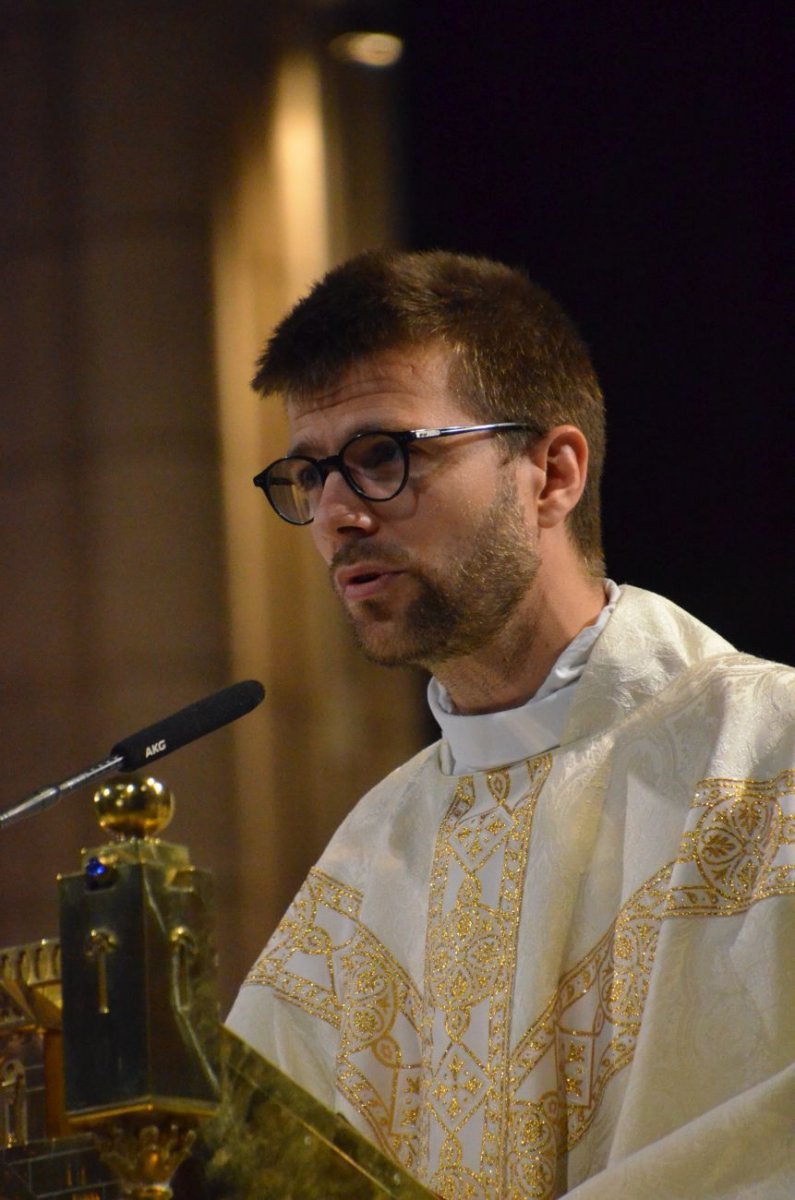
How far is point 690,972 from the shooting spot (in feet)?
8.11

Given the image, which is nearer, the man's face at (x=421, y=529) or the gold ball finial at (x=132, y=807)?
the gold ball finial at (x=132, y=807)

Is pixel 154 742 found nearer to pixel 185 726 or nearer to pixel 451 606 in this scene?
pixel 185 726

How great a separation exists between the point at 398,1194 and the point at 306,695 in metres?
4.38

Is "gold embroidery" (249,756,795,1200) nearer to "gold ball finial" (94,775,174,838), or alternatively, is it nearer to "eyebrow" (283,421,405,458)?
"eyebrow" (283,421,405,458)

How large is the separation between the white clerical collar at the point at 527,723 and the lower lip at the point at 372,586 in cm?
26

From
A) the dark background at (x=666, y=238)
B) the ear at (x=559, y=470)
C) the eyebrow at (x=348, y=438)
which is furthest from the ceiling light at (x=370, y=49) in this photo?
the eyebrow at (x=348, y=438)

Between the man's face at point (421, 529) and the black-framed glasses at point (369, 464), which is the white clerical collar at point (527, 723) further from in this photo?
the black-framed glasses at point (369, 464)

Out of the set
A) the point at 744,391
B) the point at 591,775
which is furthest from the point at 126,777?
the point at 744,391

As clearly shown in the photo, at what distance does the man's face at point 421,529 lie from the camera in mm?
2992

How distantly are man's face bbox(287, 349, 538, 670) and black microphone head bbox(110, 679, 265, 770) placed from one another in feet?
2.42

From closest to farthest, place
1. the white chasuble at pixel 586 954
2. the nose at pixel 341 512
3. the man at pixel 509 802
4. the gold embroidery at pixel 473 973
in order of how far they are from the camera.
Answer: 1. the white chasuble at pixel 586 954
2. the man at pixel 509 802
3. the gold embroidery at pixel 473 973
4. the nose at pixel 341 512

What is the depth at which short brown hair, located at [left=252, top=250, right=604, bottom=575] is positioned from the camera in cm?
317

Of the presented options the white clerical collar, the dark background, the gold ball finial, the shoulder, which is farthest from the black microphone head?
the dark background

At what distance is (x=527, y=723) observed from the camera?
3012mm
